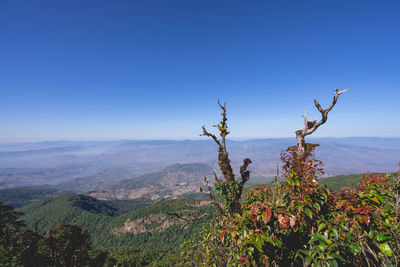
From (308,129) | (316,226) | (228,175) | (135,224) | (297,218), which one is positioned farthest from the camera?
(135,224)

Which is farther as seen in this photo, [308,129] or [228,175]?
[228,175]

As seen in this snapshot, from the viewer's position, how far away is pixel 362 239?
9.71 feet

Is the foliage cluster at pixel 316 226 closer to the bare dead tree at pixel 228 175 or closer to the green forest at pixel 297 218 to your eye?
the green forest at pixel 297 218

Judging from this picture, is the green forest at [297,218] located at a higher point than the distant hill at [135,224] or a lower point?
higher

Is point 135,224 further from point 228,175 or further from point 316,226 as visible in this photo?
point 316,226

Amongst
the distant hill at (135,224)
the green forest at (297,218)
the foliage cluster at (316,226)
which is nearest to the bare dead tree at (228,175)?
the green forest at (297,218)

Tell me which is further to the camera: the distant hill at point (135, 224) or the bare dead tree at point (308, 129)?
the distant hill at point (135, 224)

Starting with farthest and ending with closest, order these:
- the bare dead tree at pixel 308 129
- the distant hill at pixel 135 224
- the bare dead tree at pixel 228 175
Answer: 1. the distant hill at pixel 135 224
2. the bare dead tree at pixel 228 175
3. the bare dead tree at pixel 308 129

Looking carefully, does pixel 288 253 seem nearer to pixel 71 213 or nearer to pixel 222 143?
pixel 222 143

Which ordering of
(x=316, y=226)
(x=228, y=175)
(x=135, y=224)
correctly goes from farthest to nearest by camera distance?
1. (x=135, y=224)
2. (x=228, y=175)
3. (x=316, y=226)

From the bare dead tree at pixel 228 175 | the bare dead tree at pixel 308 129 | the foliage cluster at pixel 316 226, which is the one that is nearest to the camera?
the foliage cluster at pixel 316 226

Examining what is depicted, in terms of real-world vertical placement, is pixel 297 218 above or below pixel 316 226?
above

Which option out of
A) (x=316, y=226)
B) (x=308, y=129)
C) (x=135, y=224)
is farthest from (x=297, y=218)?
(x=135, y=224)

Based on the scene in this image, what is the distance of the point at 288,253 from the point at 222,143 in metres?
3.58
